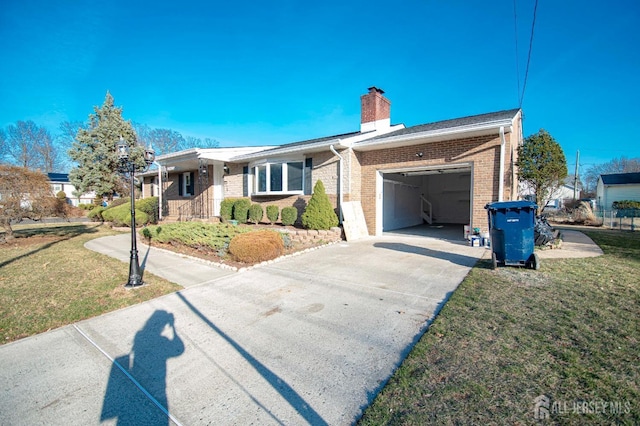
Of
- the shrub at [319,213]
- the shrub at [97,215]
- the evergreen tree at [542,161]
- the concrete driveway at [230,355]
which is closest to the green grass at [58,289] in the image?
the concrete driveway at [230,355]

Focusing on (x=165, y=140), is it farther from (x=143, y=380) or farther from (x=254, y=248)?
(x=143, y=380)

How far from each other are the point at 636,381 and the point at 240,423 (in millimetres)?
3113

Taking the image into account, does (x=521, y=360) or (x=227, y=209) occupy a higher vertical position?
(x=227, y=209)

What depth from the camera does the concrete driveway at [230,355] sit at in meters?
2.25

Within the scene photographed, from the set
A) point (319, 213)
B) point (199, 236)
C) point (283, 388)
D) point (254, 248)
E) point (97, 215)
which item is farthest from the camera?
point (97, 215)

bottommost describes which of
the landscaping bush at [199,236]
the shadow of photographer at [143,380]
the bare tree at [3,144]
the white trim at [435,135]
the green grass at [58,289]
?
the shadow of photographer at [143,380]

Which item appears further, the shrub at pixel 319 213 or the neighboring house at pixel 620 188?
the neighboring house at pixel 620 188

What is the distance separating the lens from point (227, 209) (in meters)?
13.7

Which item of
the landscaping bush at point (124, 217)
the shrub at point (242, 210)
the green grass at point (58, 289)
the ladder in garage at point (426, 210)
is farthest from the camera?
the ladder in garage at point (426, 210)

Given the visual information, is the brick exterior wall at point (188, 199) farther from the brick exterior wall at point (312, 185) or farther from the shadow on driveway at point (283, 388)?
the shadow on driveway at point (283, 388)

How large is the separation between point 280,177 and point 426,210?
31.9 ft

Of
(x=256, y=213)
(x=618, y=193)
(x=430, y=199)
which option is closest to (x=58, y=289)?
(x=256, y=213)

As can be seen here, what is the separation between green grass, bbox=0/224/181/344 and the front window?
6.58 metres

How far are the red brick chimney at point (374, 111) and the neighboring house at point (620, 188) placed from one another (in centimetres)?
2544
